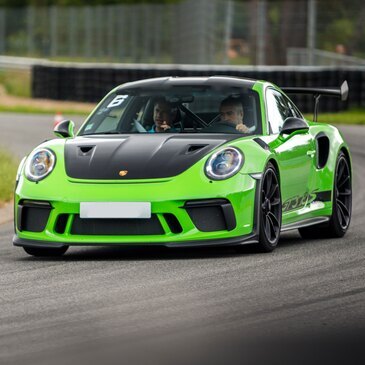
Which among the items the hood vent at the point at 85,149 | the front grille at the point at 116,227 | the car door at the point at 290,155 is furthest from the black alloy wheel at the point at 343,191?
the front grille at the point at 116,227

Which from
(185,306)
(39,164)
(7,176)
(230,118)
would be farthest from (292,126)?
(7,176)

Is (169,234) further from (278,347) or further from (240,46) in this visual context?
(240,46)

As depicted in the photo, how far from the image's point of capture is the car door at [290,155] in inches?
402

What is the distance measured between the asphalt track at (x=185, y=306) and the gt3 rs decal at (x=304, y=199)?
0.30 m

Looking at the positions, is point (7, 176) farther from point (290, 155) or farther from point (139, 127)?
point (290, 155)

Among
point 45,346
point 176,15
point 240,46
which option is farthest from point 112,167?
point 176,15

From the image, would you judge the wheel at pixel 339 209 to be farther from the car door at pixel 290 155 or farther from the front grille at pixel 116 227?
the front grille at pixel 116 227

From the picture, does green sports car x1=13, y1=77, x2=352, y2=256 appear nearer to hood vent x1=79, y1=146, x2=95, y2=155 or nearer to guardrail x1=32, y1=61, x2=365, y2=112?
hood vent x1=79, y1=146, x2=95, y2=155

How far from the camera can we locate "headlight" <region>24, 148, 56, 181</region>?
31.5ft

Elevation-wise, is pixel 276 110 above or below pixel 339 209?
above

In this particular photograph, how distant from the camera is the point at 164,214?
30.2ft

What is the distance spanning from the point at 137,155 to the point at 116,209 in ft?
1.57

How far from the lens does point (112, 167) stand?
30.9ft

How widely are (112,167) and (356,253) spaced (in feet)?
6.08
